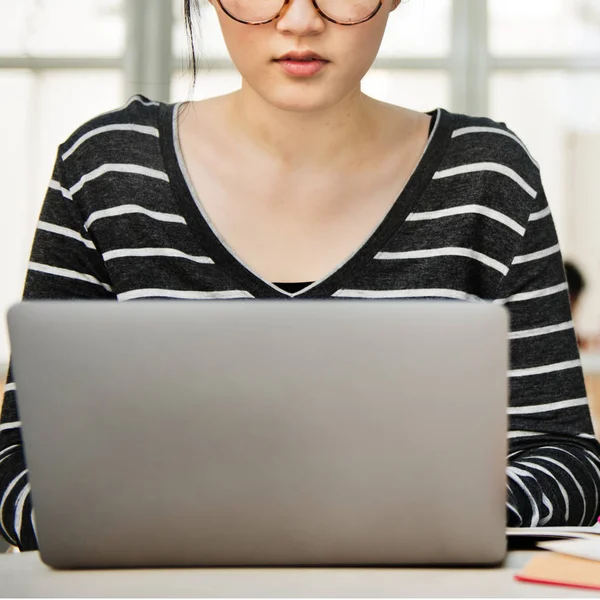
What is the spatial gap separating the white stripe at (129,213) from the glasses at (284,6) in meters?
0.27

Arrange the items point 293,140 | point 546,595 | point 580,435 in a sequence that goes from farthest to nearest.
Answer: point 293,140, point 580,435, point 546,595

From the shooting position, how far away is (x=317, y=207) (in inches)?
49.4

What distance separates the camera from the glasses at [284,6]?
1.07 metres

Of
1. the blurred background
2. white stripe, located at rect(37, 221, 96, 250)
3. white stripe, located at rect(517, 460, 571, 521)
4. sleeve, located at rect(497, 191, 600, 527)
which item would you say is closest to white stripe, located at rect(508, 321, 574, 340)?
sleeve, located at rect(497, 191, 600, 527)

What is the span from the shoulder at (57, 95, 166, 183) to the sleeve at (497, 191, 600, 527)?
503mm

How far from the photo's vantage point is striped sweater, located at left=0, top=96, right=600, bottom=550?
3.76 feet

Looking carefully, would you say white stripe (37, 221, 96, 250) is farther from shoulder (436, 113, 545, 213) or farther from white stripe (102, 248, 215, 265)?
shoulder (436, 113, 545, 213)

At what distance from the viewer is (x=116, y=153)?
1272 millimetres

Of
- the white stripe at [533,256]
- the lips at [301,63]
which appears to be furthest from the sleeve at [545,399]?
the lips at [301,63]

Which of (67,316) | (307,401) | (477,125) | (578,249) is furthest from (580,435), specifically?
(578,249)

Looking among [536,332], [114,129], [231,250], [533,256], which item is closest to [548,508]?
[536,332]

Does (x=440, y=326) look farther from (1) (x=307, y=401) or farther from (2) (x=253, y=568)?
(2) (x=253, y=568)

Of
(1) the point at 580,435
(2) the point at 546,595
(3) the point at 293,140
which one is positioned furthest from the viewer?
(3) the point at 293,140

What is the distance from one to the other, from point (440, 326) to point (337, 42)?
Result: 0.56 metres
